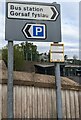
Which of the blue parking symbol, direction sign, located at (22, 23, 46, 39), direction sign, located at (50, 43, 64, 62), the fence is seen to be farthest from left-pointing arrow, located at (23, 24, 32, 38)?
the fence

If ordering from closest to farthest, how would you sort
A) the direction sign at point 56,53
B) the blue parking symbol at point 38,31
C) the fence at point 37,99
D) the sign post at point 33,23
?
1. the direction sign at point 56,53
2. the sign post at point 33,23
3. the blue parking symbol at point 38,31
4. the fence at point 37,99

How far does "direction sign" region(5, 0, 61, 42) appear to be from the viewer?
6.30m

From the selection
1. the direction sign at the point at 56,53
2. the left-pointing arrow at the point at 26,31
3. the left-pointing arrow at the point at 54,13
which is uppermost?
the left-pointing arrow at the point at 54,13

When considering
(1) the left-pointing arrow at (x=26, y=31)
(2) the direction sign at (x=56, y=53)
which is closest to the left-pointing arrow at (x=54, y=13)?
(1) the left-pointing arrow at (x=26, y=31)

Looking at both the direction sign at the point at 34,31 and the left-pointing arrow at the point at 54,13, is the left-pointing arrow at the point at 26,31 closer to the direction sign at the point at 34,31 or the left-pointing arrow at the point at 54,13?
the direction sign at the point at 34,31

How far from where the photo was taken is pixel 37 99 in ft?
24.6

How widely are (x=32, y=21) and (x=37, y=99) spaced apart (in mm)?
2193

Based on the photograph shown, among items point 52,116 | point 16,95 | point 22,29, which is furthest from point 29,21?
point 52,116

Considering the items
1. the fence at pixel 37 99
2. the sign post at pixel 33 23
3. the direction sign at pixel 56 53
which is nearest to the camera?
the direction sign at pixel 56 53

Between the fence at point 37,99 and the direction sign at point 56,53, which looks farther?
the fence at point 37,99

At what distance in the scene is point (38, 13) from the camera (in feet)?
21.2

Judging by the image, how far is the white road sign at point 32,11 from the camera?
249 inches

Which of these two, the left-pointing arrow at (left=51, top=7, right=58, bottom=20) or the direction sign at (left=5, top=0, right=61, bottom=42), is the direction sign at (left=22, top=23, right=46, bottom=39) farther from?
the left-pointing arrow at (left=51, top=7, right=58, bottom=20)

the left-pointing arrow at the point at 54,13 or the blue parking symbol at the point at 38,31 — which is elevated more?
the left-pointing arrow at the point at 54,13
